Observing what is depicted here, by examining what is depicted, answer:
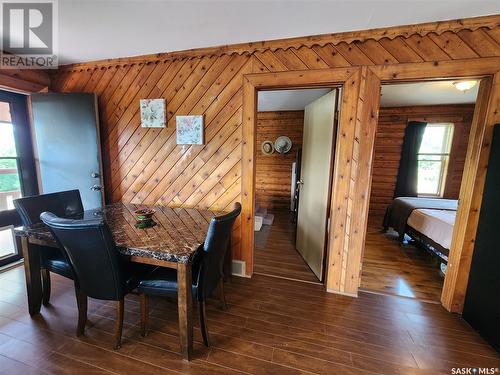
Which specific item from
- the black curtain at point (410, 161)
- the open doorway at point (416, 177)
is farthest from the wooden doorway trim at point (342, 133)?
the black curtain at point (410, 161)

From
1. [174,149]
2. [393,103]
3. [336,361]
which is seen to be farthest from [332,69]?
[393,103]

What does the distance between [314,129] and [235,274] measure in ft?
6.46

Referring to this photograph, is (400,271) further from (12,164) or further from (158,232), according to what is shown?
(12,164)

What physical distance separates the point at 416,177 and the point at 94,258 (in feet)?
18.1

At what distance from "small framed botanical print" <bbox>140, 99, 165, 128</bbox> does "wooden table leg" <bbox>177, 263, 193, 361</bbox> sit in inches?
68.1

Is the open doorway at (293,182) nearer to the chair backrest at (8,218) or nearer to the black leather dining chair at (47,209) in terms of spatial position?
the black leather dining chair at (47,209)

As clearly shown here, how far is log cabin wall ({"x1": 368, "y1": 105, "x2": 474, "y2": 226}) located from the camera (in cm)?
421

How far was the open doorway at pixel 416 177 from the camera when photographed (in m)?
2.67

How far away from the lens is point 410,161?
14.6 feet

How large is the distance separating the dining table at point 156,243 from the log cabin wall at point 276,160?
3.20 m

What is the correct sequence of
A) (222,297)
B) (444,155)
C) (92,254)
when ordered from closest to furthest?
1. (92,254)
2. (222,297)
3. (444,155)

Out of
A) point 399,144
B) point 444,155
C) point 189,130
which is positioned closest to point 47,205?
point 189,130

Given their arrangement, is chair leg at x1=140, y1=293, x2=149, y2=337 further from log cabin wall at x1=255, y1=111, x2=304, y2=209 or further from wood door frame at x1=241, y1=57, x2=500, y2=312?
log cabin wall at x1=255, y1=111, x2=304, y2=209

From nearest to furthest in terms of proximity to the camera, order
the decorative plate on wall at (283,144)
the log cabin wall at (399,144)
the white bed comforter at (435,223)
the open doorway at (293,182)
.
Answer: the open doorway at (293,182)
the white bed comforter at (435,223)
the log cabin wall at (399,144)
the decorative plate on wall at (283,144)
